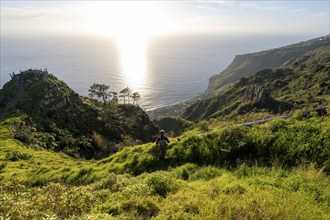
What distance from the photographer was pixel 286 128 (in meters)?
13.0

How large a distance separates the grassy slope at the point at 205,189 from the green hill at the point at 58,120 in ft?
107

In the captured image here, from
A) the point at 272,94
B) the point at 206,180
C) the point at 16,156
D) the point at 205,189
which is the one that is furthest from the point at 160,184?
the point at 272,94

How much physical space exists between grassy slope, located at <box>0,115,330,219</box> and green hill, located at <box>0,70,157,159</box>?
32727 millimetres

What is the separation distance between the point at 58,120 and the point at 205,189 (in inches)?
2192

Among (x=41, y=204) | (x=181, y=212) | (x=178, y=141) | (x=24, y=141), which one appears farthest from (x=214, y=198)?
(x=24, y=141)

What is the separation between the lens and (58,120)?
58.3 m

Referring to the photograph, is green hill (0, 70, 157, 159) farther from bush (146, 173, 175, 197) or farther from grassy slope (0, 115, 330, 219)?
bush (146, 173, 175, 197)

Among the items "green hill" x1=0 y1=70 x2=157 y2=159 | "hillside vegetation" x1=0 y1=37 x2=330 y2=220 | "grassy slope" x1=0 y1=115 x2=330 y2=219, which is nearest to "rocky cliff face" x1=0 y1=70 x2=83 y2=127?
"green hill" x1=0 y1=70 x2=157 y2=159

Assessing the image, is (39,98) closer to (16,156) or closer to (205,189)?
(16,156)

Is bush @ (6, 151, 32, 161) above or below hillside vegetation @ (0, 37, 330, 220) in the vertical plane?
below

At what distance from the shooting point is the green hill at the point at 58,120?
4577cm

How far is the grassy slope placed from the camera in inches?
273

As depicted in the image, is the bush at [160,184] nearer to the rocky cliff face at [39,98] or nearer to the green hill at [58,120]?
the green hill at [58,120]

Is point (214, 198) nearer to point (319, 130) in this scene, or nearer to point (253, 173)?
point (253, 173)
